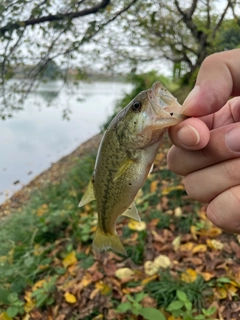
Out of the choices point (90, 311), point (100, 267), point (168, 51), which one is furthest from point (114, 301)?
point (168, 51)

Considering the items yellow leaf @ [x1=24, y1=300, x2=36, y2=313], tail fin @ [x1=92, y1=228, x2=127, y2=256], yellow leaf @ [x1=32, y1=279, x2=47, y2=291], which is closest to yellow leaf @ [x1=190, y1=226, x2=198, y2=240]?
yellow leaf @ [x1=32, y1=279, x2=47, y2=291]

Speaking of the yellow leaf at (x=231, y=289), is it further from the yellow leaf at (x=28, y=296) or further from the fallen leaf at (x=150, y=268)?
the yellow leaf at (x=28, y=296)

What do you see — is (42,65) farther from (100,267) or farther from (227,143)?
(227,143)

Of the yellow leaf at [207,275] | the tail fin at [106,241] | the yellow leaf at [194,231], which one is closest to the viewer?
the tail fin at [106,241]

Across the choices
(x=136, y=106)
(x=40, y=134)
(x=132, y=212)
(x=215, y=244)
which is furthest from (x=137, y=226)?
(x=40, y=134)

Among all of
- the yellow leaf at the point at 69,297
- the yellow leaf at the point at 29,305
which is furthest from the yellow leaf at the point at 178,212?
the yellow leaf at the point at 29,305

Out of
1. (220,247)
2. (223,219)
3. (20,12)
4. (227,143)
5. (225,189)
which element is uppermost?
(20,12)

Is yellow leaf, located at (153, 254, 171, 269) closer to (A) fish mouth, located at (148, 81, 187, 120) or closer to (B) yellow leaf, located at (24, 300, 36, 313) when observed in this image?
(B) yellow leaf, located at (24, 300, 36, 313)
